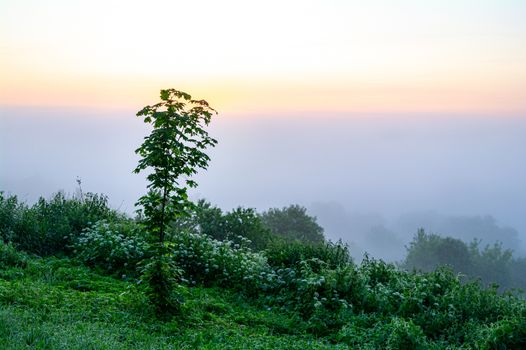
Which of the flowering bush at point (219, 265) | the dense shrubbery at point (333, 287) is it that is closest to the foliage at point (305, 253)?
the dense shrubbery at point (333, 287)

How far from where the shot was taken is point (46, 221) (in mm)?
13758

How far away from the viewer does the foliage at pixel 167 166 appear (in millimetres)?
8172

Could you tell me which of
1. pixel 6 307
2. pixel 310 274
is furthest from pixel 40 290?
pixel 310 274

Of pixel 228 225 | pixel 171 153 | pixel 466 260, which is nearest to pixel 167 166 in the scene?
pixel 171 153

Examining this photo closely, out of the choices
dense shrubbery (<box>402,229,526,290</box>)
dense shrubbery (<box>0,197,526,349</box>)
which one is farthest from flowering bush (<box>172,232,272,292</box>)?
dense shrubbery (<box>402,229,526,290</box>)

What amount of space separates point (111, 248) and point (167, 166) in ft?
15.0

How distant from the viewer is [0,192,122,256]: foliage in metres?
13.1

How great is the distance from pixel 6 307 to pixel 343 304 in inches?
215

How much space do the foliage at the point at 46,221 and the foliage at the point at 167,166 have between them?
5.27 meters

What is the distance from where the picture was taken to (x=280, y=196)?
14838 centimetres

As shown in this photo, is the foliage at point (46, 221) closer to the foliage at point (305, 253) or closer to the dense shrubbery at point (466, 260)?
the foliage at point (305, 253)

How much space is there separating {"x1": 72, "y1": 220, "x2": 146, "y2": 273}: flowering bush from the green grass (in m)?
0.71

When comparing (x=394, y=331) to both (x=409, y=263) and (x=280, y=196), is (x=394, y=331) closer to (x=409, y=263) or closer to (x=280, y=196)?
(x=409, y=263)

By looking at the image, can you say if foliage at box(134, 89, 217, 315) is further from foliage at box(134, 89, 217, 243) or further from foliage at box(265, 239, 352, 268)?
foliage at box(265, 239, 352, 268)
